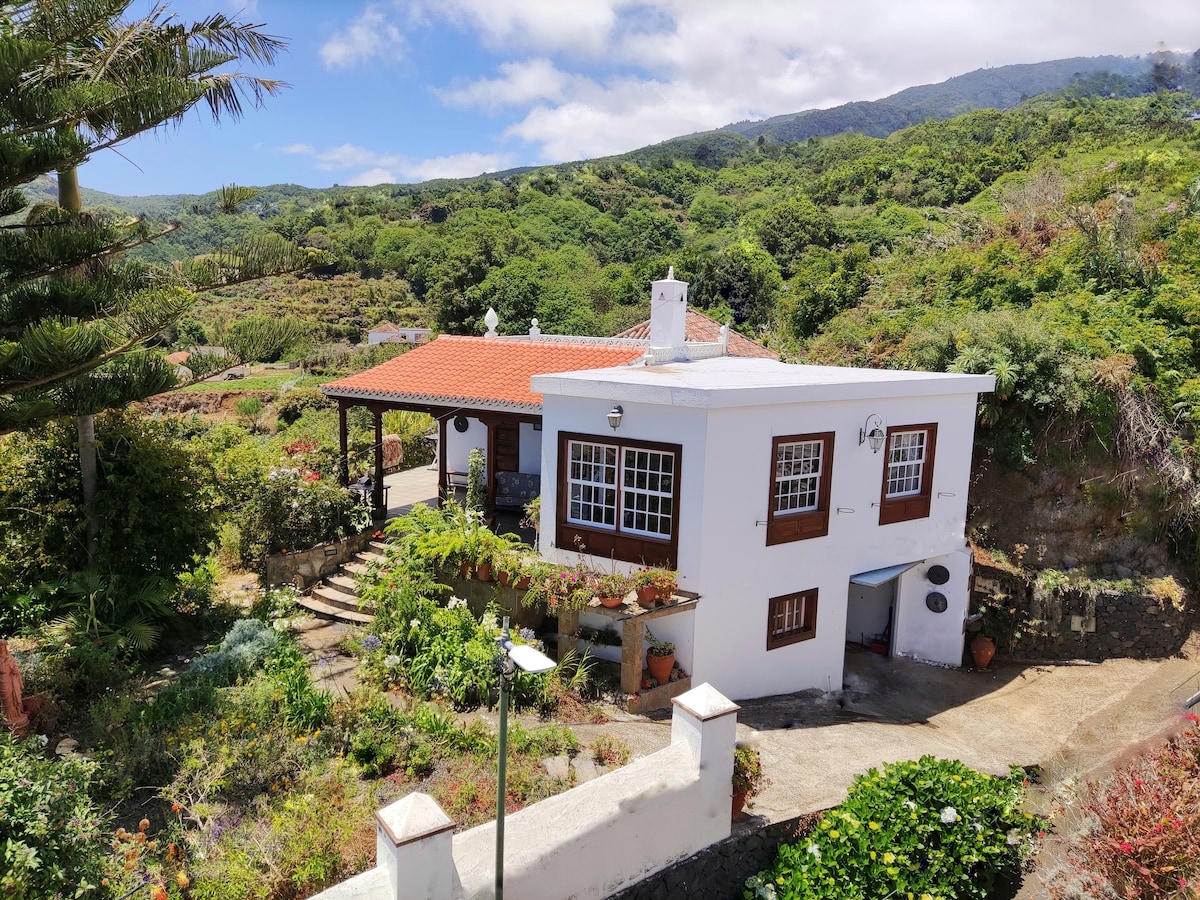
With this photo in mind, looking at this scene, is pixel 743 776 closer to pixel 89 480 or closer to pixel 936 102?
pixel 89 480

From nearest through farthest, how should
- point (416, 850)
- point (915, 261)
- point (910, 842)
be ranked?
1. point (416, 850)
2. point (910, 842)
3. point (915, 261)

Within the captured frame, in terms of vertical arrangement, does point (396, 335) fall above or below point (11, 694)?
above

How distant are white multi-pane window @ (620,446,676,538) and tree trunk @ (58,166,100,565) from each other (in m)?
6.73

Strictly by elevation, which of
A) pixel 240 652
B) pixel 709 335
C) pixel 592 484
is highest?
pixel 709 335

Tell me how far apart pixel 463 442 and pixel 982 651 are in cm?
1023

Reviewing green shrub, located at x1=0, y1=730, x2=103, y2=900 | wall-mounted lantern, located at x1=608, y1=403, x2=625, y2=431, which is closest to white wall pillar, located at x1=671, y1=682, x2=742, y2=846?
wall-mounted lantern, located at x1=608, y1=403, x2=625, y2=431

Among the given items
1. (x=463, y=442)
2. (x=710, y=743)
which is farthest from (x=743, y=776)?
(x=463, y=442)

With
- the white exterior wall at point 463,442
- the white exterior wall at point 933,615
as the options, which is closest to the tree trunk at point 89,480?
the white exterior wall at point 463,442

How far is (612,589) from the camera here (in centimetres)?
939

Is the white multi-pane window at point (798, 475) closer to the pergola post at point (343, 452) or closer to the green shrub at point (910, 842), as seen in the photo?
the green shrub at point (910, 842)

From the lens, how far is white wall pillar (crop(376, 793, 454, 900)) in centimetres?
471

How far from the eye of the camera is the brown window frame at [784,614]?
10648 mm

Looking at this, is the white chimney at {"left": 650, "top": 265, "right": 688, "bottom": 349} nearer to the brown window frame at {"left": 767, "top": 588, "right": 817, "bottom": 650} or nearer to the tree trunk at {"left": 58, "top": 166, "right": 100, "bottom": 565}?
the brown window frame at {"left": 767, "top": 588, "right": 817, "bottom": 650}

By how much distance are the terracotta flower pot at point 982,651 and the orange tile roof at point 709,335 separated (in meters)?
7.87
